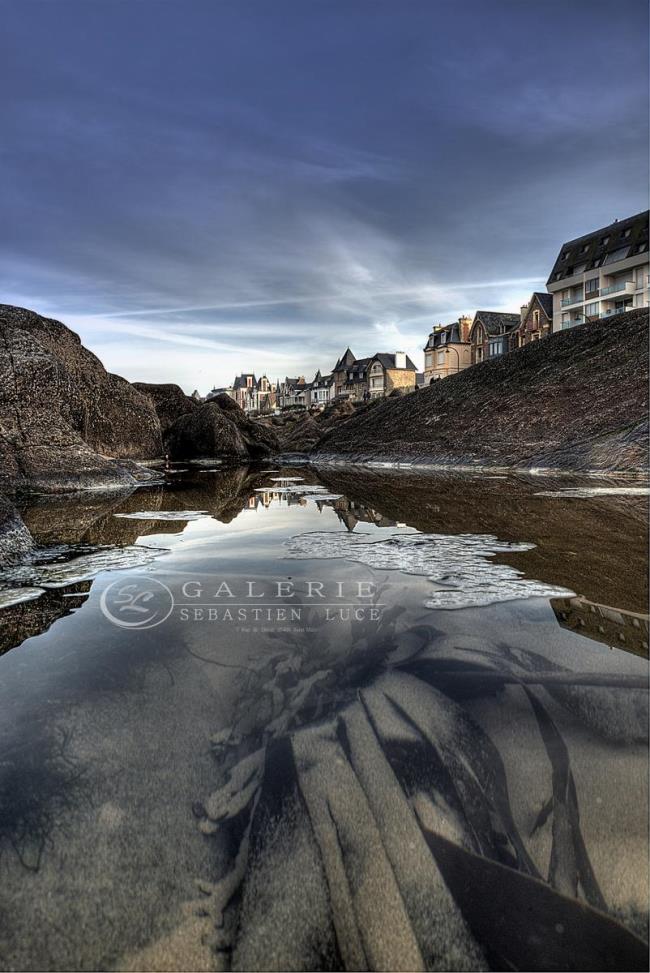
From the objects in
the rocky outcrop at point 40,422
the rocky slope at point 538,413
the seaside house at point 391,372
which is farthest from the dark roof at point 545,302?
the rocky outcrop at point 40,422

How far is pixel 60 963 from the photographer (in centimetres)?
94

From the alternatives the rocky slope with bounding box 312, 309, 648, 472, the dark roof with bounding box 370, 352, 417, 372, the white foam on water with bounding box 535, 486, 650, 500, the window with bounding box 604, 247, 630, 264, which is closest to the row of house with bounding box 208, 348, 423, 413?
the dark roof with bounding box 370, 352, 417, 372

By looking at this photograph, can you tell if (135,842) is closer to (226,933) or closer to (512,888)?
(226,933)

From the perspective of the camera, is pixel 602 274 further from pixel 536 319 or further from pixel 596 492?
pixel 596 492

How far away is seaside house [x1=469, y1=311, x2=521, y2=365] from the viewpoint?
5116 centimetres

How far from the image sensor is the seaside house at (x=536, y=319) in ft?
157

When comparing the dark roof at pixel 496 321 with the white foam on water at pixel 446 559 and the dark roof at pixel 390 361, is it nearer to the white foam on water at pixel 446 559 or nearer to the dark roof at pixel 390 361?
the dark roof at pixel 390 361

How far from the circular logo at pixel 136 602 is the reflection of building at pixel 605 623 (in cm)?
177

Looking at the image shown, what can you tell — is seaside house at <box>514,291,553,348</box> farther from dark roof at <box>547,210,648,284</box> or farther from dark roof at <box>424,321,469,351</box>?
dark roof at <box>424,321,469,351</box>

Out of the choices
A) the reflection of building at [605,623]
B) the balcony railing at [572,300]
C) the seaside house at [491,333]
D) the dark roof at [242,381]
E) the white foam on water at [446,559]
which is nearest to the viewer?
the reflection of building at [605,623]

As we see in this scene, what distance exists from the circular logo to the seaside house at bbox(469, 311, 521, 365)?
169 ft

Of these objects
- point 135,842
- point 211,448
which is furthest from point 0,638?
point 211,448

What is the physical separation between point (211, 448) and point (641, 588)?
1782 cm

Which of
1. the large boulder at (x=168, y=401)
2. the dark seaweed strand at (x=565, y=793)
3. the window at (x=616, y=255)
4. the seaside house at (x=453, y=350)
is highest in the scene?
the window at (x=616, y=255)
